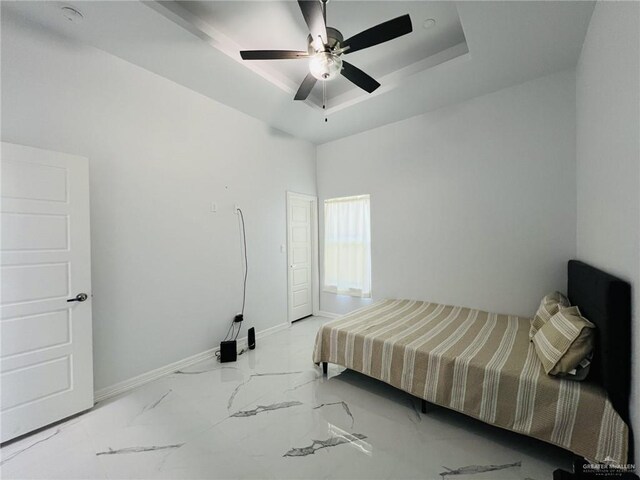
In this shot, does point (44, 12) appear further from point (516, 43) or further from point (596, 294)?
point (596, 294)

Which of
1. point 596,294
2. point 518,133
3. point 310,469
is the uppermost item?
point 518,133

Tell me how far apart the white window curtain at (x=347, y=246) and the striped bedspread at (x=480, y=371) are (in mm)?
1104

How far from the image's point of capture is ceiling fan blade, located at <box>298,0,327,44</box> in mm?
1547

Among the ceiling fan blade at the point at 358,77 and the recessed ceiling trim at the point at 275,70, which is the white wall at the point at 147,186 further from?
the ceiling fan blade at the point at 358,77

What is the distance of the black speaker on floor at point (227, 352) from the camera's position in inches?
112

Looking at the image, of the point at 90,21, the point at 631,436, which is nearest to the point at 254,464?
the point at 631,436

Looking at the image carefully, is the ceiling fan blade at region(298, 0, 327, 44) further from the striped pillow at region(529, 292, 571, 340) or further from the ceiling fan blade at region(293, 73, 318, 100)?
the striped pillow at region(529, 292, 571, 340)

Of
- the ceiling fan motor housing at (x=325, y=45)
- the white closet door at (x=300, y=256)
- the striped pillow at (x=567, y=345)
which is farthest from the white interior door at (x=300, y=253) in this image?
the striped pillow at (x=567, y=345)

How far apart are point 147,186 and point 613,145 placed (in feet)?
11.8

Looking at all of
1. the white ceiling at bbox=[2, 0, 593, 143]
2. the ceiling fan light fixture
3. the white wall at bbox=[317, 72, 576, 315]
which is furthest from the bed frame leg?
the white ceiling at bbox=[2, 0, 593, 143]

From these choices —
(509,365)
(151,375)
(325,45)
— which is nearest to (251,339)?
(151,375)

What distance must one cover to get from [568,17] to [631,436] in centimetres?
272

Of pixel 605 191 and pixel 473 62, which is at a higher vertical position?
pixel 473 62

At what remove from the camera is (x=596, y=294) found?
1552mm
